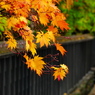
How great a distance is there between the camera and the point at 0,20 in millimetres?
4988

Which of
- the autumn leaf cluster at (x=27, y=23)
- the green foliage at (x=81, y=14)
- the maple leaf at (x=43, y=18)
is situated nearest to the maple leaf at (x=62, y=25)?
the autumn leaf cluster at (x=27, y=23)

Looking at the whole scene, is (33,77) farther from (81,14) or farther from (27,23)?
(81,14)

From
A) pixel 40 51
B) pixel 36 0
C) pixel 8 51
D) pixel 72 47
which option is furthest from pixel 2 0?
pixel 72 47

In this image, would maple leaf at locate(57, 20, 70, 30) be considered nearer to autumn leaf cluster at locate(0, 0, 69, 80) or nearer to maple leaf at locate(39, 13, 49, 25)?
autumn leaf cluster at locate(0, 0, 69, 80)

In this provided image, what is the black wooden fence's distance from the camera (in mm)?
5799

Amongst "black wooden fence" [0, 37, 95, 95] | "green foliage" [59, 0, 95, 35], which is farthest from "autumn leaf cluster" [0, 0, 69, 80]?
"green foliage" [59, 0, 95, 35]

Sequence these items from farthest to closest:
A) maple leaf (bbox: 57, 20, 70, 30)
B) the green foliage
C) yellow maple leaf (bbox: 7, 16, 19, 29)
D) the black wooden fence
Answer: the green foliage < the black wooden fence < maple leaf (bbox: 57, 20, 70, 30) < yellow maple leaf (bbox: 7, 16, 19, 29)

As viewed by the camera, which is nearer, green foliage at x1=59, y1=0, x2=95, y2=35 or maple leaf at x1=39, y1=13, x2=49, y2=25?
maple leaf at x1=39, y1=13, x2=49, y2=25

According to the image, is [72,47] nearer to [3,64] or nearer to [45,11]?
[3,64]

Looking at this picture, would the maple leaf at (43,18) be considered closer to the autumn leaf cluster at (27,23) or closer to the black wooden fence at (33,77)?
the autumn leaf cluster at (27,23)

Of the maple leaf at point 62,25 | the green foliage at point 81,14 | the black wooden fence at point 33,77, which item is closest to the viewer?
the maple leaf at point 62,25

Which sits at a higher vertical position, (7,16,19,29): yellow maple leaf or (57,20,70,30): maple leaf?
(7,16,19,29): yellow maple leaf

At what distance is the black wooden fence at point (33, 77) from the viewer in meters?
5.80

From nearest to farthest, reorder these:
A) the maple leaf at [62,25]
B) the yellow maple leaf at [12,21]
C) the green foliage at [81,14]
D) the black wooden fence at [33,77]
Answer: the yellow maple leaf at [12,21] → the maple leaf at [62,25] → the black wooden fence at [33,77] → the green foliage at [81,14]
